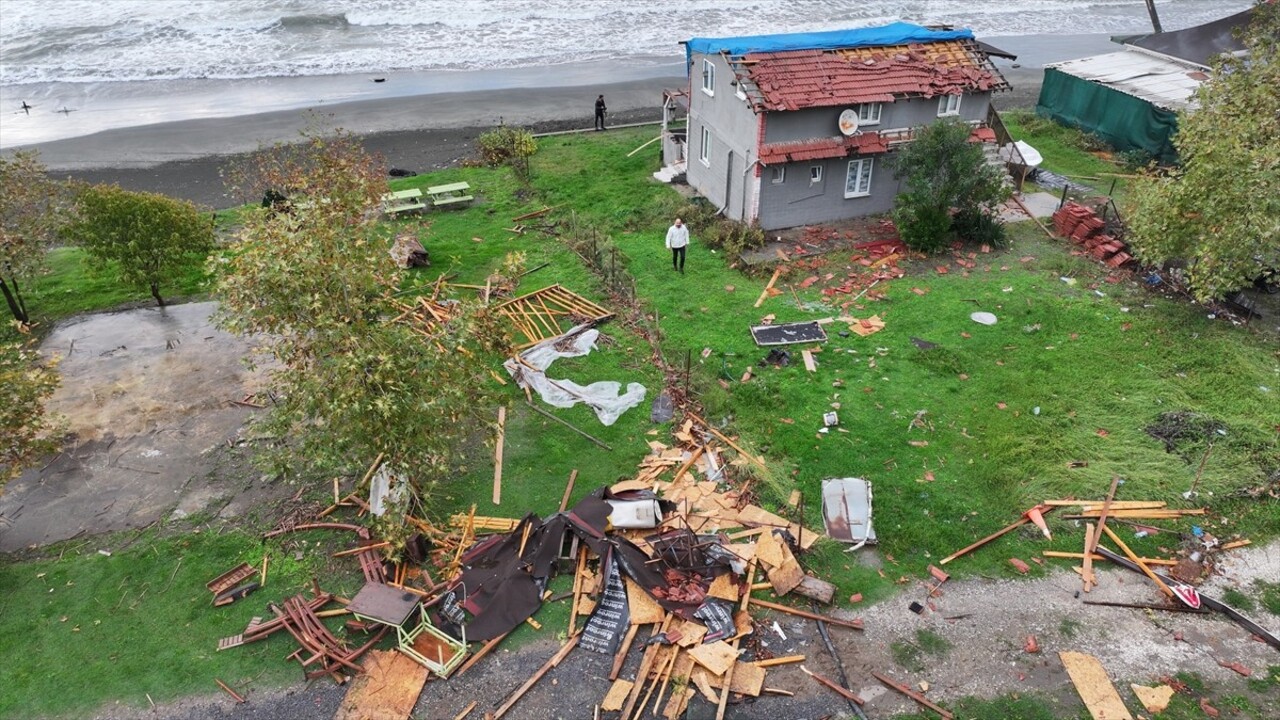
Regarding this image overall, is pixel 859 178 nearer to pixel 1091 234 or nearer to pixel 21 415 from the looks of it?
pixel 1091 234

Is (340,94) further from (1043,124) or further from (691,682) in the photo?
(691,682)

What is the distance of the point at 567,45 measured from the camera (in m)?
47.7

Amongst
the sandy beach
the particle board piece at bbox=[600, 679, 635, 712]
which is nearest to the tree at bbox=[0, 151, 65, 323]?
the sandy beach

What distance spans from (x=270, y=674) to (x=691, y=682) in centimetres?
635

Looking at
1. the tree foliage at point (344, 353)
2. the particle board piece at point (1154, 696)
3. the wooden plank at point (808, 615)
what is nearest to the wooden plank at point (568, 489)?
the tree foliage at point (344, 353)

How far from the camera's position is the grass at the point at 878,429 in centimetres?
1216

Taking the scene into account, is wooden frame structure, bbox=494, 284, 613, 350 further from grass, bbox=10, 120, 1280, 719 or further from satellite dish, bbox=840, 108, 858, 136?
satellite dish, bbox=840, 108, 858, 136

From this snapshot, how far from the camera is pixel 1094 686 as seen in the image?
424 inches

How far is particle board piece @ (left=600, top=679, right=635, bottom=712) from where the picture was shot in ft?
35.0

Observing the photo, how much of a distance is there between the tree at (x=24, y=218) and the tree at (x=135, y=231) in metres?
0.60

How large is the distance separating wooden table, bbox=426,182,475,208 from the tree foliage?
13045 millimetres

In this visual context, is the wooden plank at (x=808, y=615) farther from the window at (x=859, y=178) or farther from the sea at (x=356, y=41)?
the sea at (x=356, y=41)

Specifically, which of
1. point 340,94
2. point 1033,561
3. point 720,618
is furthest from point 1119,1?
point 720,618

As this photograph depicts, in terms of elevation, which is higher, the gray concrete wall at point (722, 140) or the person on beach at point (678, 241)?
the gray concrete wall at point (722, 140)
